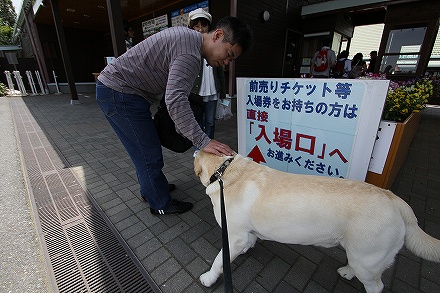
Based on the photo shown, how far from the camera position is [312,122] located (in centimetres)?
248

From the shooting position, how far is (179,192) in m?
3.01

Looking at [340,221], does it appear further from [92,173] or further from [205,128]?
[92,173]

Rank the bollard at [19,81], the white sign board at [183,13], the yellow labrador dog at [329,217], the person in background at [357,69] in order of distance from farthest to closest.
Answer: the bollard at [19,81]
the white sign board at [183,13]
the person in background at [357,69]
the yellow labrador dog at [329,217]

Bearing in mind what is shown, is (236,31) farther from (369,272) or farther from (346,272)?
(346,272)

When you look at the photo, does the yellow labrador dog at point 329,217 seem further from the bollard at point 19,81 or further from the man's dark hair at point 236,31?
the bollard at point 19,81

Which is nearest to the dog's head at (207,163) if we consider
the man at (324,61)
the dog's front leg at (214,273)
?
the dog's front leg at (214,273)

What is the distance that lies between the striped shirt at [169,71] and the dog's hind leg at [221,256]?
746mm

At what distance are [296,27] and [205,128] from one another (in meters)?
7.52

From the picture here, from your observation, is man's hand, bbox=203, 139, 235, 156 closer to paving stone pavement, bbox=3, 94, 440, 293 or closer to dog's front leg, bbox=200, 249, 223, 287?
dog's front leg, bbox=200, 249, 223, 287

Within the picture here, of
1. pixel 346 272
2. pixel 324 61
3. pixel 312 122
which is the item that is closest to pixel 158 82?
pixel 312 122

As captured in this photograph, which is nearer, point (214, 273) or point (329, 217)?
point (329, 217)

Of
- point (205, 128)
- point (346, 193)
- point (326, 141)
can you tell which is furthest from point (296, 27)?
point (346, 193)

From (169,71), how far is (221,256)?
147cm

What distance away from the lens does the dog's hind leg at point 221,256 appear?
157cm
